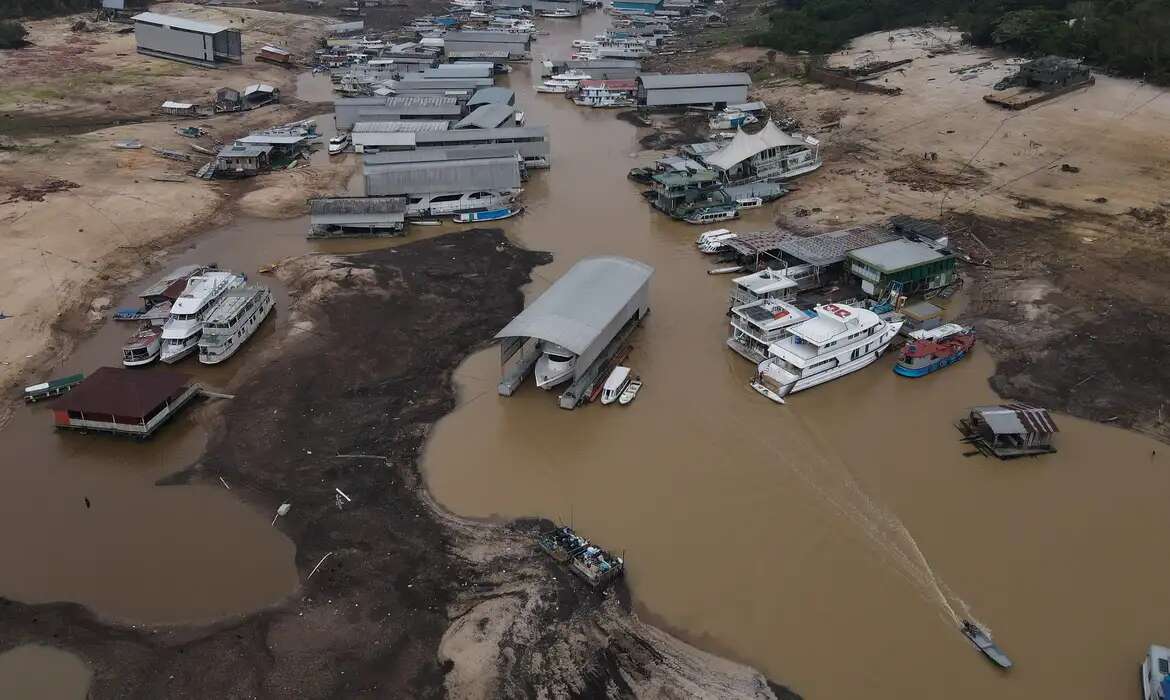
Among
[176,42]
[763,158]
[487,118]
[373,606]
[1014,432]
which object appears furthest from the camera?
[176,42]

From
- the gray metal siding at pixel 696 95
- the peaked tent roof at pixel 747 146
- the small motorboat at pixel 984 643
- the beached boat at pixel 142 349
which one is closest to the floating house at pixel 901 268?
the peaked tent roof at pixel 747 146

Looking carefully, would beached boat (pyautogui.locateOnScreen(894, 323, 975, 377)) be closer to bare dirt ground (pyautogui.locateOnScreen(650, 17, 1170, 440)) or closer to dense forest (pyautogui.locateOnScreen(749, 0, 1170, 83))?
bare dirt ground (pyautogui.locateOnScreen(650, 17, 1170, 440))

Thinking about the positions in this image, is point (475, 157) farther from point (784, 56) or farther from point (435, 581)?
point (784, 56)

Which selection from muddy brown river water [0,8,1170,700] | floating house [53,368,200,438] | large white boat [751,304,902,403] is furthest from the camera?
large white boat [751,304,902,403]

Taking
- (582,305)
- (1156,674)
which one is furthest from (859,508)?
(582,305)

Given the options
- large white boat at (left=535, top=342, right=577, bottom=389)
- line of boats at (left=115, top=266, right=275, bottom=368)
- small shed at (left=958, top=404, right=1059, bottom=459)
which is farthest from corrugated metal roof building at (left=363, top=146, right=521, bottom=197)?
small shed at (left=958, top=404, right=1059, bottom=459)

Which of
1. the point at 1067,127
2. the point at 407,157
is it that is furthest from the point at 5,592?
the point at 1067,127

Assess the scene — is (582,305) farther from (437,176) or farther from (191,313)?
(437,176)

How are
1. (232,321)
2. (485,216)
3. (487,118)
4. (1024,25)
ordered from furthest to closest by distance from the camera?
(1024,25) → (487,118) → (485,216) → (232,321)
